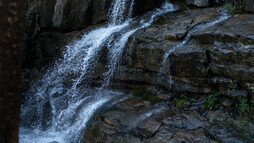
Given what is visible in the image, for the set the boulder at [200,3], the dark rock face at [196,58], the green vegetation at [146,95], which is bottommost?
the green vegetation at [146,95]

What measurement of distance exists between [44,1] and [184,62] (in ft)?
24.7

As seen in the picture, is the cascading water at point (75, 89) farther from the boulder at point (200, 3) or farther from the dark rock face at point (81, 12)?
the boulder at point (200, 3)

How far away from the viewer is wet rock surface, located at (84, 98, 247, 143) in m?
5.71

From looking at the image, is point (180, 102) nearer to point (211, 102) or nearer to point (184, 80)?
point (184, 80)

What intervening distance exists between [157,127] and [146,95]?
1747 mm

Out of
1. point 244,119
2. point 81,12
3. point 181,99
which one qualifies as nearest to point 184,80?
point 181,99

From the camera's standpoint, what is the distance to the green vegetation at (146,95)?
24.3 feet

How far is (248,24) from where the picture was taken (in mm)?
7152

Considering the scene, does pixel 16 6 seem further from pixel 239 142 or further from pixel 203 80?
pixel 203 80

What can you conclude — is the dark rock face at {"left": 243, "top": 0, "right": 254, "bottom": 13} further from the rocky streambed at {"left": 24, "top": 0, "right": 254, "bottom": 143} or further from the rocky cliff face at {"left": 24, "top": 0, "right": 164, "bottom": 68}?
the rocky cliff face at {"left": 24, "top": 0, "right": 164, "bottom": 68}

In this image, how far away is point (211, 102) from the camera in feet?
21.7

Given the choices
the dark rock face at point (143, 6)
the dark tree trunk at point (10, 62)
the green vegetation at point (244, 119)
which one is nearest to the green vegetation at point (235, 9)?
the dark rock face at point (143, 6)

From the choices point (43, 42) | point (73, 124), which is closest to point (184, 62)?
point (73, 124)

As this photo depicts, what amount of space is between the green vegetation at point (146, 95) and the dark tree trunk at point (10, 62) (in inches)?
189
